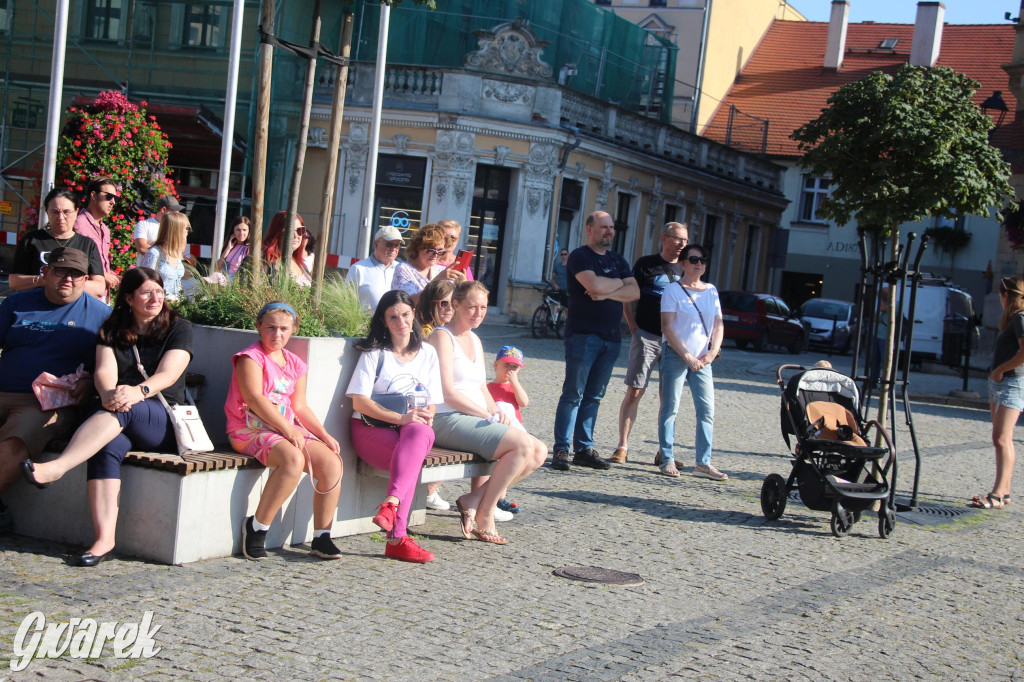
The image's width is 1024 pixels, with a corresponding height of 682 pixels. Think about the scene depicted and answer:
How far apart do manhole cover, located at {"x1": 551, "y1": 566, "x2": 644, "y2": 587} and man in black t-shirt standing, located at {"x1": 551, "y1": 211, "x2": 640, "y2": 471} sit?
10.6 ft

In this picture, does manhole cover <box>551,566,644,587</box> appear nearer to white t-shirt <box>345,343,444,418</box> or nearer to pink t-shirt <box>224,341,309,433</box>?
Result: white t-shirt <box>345,343,444,418</box>

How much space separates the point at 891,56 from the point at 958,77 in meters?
40.7

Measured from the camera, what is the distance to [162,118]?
88.0 feet

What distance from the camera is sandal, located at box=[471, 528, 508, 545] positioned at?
711 centimetres

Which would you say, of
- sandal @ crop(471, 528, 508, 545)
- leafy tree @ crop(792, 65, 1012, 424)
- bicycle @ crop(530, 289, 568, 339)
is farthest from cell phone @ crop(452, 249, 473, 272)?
bicycle @ crop(530, 289, 568, 339)

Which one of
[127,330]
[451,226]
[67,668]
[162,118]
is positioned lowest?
[67,668]

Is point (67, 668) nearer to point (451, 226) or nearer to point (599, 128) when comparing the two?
point (451, 226)

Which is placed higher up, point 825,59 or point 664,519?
point 825,59

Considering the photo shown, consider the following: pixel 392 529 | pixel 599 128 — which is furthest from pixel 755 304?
pixel 392 529

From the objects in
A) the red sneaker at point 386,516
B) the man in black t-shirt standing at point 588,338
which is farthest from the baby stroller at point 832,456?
the red sneaker at point 386,516

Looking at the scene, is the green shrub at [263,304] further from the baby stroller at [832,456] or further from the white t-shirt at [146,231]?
the white t-shirt at [146,231]

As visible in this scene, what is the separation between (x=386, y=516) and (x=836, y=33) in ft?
164

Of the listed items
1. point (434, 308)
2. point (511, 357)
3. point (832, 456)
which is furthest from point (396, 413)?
point (832, 456)

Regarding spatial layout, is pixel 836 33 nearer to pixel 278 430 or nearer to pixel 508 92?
pixel 508 92
